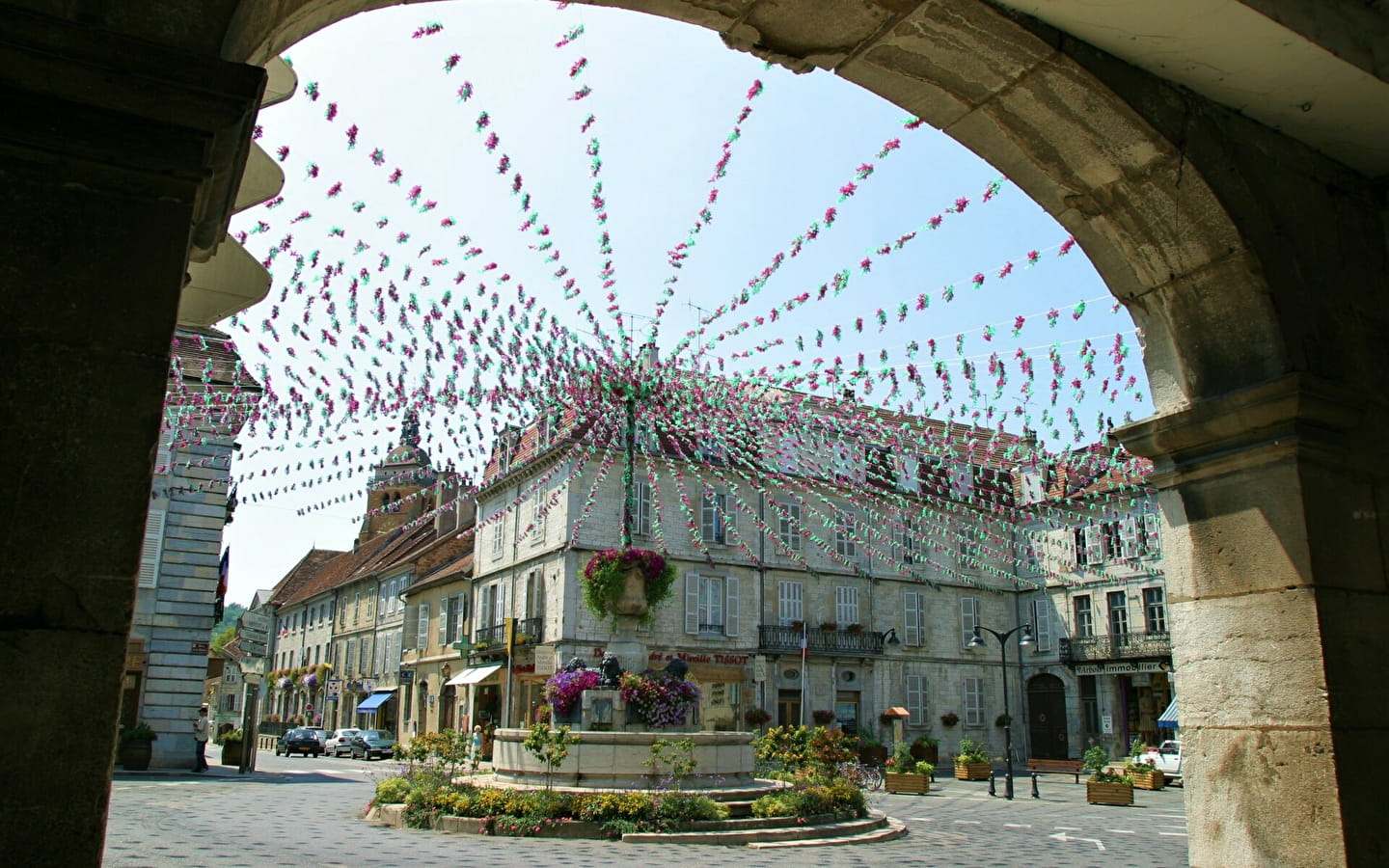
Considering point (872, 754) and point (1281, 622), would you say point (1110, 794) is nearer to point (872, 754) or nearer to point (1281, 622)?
point (872, 754)

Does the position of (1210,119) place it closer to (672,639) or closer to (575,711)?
(575,711)

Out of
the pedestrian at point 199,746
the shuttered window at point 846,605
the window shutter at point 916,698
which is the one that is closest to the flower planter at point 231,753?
the pedestrian at point 199,746

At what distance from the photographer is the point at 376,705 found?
1335 inches

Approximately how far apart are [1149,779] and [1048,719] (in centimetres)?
1166

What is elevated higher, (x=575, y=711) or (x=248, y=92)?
(x=248, y=92)

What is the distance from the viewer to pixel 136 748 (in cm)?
1855

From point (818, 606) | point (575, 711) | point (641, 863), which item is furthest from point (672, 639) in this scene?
point (641, 863)

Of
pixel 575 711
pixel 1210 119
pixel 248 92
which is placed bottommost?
pixel 575 711

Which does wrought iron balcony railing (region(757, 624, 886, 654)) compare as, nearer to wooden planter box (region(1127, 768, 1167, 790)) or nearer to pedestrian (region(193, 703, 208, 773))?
wooden planter box (region(1127, 768, 1167, 790))

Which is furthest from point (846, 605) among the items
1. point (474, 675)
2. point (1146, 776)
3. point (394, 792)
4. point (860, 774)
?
point (394, 792)

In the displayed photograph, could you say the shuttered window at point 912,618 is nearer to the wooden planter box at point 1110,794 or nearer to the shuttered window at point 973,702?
the shuttered window at point 973,702

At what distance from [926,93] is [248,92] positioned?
7.70ft

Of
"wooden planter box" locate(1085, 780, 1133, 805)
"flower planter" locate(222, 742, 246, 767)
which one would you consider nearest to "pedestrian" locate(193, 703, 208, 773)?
"flower planter" locate(222, 742, 246, 767)

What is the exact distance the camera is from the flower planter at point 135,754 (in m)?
18.5
